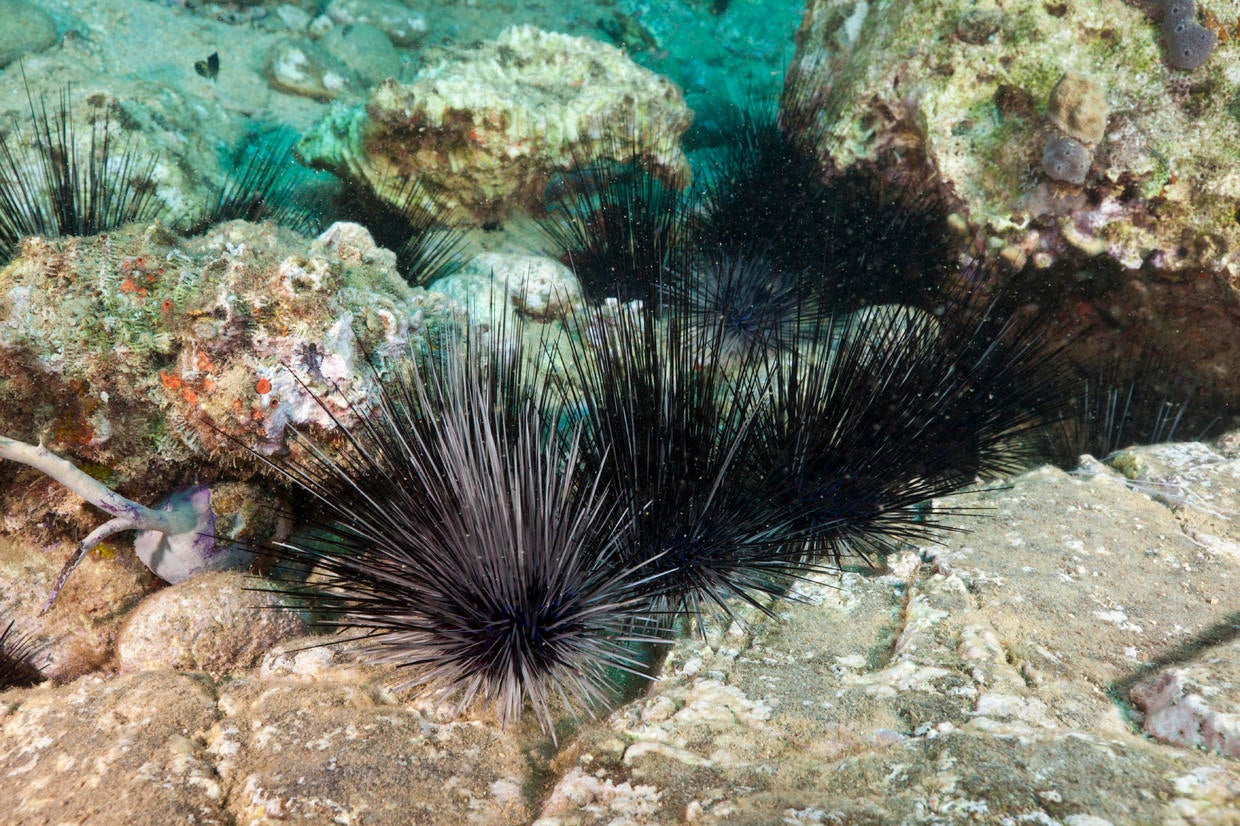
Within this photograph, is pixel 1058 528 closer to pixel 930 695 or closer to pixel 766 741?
pixel 930 695

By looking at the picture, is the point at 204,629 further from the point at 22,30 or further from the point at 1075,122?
the point at 22,30

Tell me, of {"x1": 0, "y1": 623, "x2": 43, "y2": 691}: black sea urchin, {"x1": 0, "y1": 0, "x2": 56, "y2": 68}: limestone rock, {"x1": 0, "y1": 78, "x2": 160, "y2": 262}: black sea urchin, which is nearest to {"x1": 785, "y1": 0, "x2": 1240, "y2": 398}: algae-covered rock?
{"x1": 0, "y1": 78, "x2": 160, "y2": 262}: black sea urchin

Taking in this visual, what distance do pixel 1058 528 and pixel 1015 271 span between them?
Result: 7.12 feet

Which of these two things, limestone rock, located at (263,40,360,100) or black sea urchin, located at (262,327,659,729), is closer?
black sea urchin, located at (262,327,659,729)

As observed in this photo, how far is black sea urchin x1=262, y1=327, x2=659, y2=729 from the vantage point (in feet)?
6.50

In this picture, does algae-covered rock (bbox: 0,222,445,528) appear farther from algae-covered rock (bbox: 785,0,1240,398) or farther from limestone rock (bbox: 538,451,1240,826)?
algae-covered rock (bbox: 785,0,1240,398)

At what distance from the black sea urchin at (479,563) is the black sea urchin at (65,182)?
2.58m

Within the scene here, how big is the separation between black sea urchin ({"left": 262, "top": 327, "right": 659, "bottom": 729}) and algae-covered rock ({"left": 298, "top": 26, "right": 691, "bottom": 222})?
9.97 feet

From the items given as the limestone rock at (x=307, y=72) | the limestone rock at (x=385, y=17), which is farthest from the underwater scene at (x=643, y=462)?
the limestone rock at (x=385, y=17)

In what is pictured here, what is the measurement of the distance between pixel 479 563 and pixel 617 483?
0.65 meters

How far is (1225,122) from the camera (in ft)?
12.1

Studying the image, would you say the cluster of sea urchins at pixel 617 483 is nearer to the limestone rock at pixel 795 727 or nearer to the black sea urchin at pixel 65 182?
the limestone rock at pixel 795 727

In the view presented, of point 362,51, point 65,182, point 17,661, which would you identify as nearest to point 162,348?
point 17,661

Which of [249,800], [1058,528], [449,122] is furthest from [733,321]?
[249,800]
